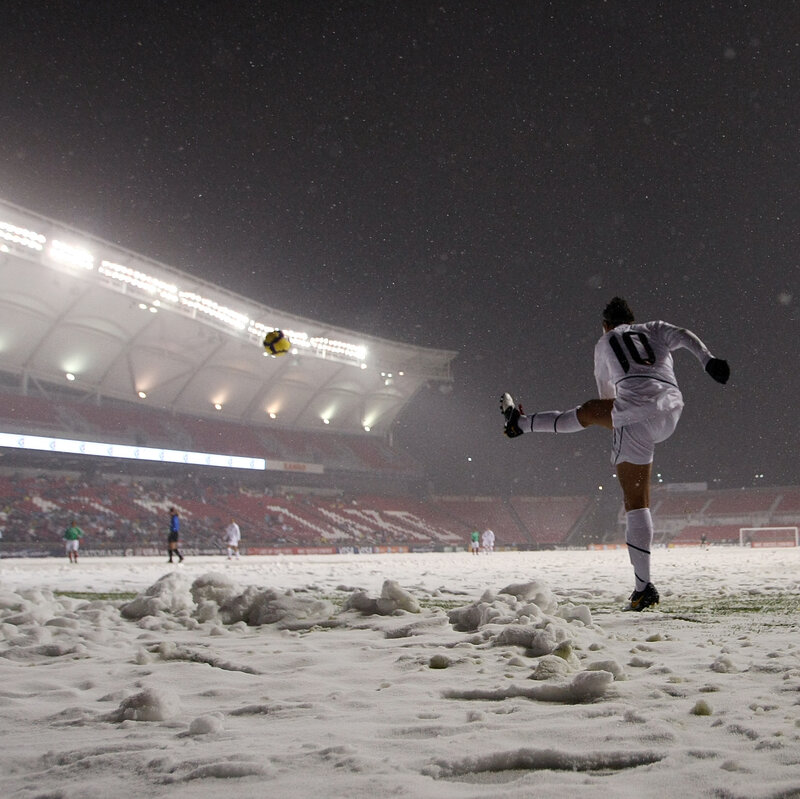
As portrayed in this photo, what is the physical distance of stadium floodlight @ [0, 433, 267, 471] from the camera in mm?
32031

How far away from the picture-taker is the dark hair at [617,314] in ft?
18.1

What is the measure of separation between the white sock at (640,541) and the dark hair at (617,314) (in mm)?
1527

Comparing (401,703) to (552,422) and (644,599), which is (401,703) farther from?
(552,422)

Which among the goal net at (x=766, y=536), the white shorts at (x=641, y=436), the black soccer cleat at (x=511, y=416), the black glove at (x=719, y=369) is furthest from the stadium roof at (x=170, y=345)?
the black glove at (x=719, y=369)

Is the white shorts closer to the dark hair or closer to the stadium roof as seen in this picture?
the dark hair

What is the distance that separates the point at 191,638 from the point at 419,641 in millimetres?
1210

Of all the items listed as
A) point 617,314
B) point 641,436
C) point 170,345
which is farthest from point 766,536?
point 641,436

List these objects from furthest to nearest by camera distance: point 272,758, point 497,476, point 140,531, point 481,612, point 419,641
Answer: point 497,476, point 140,531, point 481,612, point 419,641, point 272,758

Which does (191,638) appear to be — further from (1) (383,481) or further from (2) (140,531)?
(1) (383,481)

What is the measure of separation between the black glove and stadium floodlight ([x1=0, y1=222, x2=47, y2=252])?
101 feet

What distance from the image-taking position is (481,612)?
11.4ft

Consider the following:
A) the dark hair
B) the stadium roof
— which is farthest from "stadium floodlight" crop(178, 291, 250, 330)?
the dark hair

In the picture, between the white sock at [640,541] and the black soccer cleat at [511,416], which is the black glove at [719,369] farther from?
the black soccer cleat at [511,416]

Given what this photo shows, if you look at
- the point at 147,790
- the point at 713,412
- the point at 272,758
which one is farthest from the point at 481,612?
the point at 713,412
